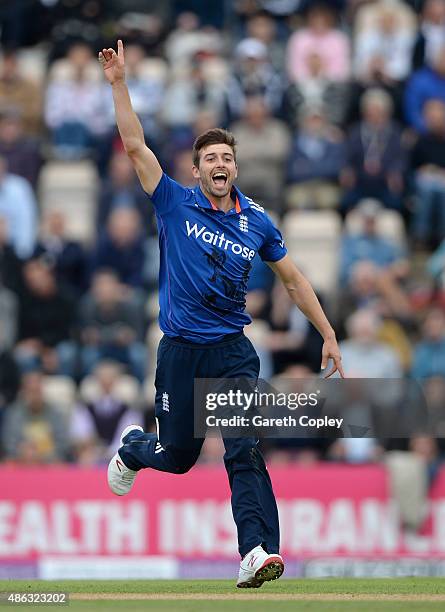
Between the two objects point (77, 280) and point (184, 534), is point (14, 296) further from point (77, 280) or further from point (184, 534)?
point (184, 534)

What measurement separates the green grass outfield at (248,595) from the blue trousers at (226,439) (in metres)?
0.39

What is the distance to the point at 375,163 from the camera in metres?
17.4

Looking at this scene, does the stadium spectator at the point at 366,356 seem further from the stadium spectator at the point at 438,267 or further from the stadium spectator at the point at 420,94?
the stadium spectator at the point at 420,94

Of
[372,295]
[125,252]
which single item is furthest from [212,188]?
[125,252]

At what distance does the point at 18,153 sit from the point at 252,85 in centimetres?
265

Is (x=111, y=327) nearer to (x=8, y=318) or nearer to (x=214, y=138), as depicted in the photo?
(x=8, y=318)

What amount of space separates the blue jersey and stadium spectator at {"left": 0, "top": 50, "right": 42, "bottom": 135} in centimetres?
1009

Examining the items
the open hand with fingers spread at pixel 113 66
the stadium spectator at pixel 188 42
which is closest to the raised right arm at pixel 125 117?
the open hand with fingers spread at pixel 113 66

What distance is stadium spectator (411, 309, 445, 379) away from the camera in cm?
1530

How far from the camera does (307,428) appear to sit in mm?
9602

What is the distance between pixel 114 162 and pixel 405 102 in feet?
10.7

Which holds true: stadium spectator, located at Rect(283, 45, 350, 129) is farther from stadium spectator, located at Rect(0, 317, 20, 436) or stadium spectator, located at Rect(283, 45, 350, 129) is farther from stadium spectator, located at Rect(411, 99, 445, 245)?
stadium spectator, located at Rect(0, 317, 20, 436)

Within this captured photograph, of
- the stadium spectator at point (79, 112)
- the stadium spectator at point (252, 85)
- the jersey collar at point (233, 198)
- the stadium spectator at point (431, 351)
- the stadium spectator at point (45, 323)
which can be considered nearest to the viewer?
the jersey collar at point (233, 198)

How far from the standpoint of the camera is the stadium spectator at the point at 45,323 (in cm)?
1619
